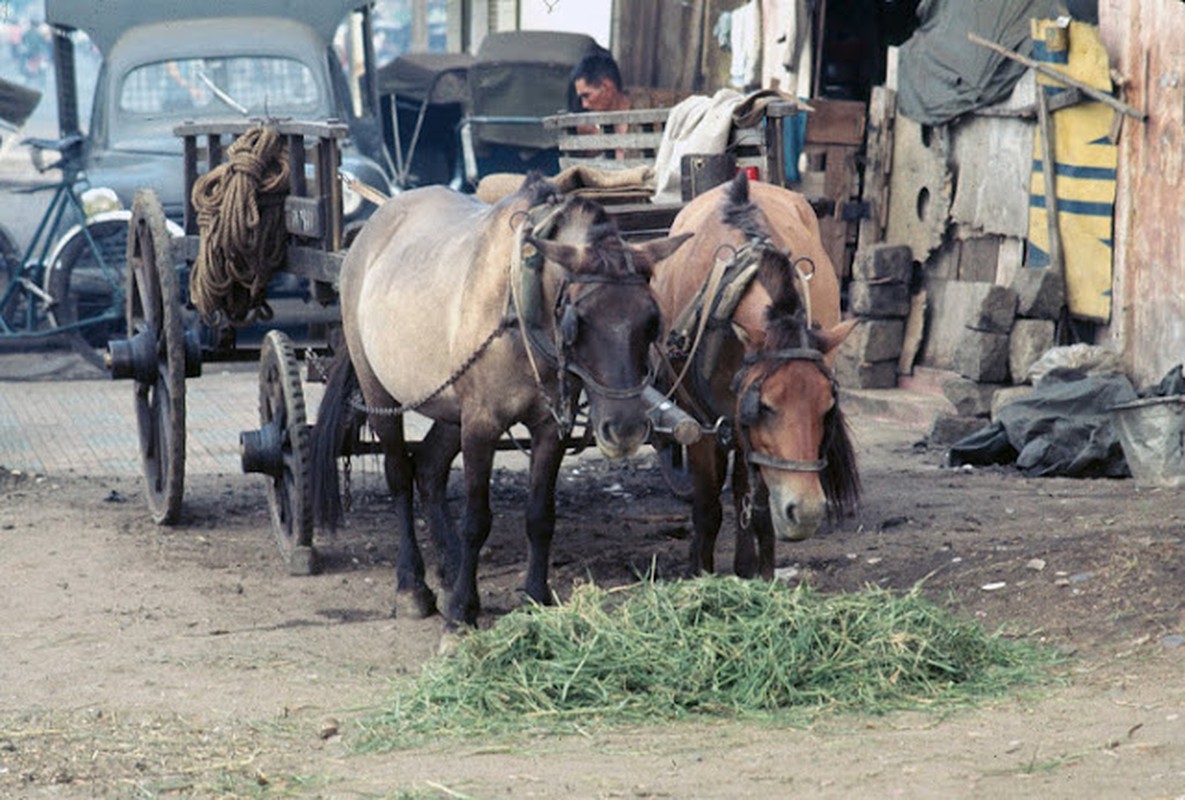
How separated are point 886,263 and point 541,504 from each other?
21.7 ft

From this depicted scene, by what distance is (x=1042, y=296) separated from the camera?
10.4m

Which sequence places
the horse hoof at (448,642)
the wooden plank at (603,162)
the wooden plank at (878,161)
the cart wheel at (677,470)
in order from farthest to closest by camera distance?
the wooden plank at (878,161)
the wooden plank at (603,162)
the cart wheel at (677,470)
the horse hoof at (448,642)

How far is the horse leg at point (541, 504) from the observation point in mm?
6156

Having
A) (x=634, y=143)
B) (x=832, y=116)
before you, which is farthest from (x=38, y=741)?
(x=832, y=116)

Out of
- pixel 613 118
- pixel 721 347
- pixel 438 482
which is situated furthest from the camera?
pixel 613 118

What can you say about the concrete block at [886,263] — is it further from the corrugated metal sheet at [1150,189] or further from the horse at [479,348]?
the horse at [479,348]

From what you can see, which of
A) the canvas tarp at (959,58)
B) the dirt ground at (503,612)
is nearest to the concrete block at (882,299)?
the canvas tarp at (959,58)

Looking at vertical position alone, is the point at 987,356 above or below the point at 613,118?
below

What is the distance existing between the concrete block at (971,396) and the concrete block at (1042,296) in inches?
19.1

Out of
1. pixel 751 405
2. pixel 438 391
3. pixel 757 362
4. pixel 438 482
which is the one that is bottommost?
pixel 438 482

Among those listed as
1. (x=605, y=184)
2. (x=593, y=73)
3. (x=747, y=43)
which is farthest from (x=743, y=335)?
(x=593, y=73)

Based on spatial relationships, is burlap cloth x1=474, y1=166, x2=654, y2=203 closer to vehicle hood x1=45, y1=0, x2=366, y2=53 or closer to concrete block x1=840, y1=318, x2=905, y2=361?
concrete block x1=840, y1=318, x2=905, y2=361

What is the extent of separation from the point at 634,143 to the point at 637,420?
3319 millimetres

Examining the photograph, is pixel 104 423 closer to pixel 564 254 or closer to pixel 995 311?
pixel 995 311
